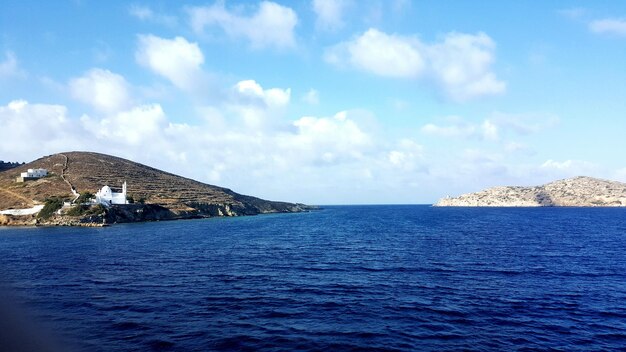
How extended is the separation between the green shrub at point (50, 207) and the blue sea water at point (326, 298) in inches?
2833

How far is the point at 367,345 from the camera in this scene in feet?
83.7

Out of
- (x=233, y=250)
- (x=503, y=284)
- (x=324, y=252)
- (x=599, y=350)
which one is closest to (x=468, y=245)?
(x=324, y=252)

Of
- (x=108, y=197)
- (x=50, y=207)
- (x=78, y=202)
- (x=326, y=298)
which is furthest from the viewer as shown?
(x=108, y=197)

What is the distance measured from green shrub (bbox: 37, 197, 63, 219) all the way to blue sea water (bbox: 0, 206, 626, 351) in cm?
7195

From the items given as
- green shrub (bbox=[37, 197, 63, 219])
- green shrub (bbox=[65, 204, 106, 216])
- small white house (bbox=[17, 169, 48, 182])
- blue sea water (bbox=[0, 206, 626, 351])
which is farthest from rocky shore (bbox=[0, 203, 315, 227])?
blue sea water (bbox=[0, 206, 626, 351])

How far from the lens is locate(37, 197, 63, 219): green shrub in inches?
5162

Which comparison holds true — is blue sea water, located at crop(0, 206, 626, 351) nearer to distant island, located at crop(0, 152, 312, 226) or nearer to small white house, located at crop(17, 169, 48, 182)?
distant island, located at crop(0, 152, 312, 226)

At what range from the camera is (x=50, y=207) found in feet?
440

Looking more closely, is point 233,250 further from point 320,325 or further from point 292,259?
point 320,325

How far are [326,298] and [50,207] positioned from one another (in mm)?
135675

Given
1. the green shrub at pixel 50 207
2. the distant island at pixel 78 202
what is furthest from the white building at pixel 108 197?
the green shrub at pixel 50 207

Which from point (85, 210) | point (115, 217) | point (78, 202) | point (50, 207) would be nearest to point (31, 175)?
point (78, 202)

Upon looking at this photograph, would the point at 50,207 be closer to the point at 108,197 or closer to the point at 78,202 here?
the point at 78,202

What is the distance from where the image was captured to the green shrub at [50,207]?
131125 millimetres
